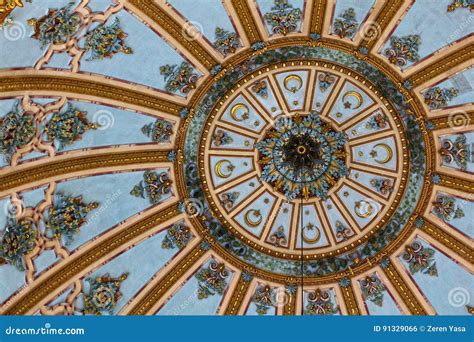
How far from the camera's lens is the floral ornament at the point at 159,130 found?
17031 mm

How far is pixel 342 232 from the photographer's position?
18.7 metres

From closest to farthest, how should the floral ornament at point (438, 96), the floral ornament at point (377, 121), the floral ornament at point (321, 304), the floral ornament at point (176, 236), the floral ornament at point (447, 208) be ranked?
the floral ornament at point (438, 96), the floral ornament at point (447, 208), the floral ornament at point (377, 121), the floral ornament at point (176, 236), the floral ornament at point (321, 304)

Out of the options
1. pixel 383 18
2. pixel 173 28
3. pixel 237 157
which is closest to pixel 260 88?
pixel 237 157

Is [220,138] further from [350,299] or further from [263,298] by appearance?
[350,299]

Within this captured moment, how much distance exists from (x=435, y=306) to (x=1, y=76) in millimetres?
12215

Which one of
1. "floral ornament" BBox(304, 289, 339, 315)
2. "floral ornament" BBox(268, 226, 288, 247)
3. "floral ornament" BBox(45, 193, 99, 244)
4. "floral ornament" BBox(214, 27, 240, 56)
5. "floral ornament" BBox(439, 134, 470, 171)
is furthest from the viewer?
"floral ornament" BBox(268, 226, 288, 247)

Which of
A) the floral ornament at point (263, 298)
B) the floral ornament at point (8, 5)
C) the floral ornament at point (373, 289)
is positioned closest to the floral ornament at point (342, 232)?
the floral ornament at point (373, 289)

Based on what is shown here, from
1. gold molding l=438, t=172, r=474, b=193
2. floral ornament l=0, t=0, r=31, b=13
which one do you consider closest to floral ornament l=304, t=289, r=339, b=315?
gold molding l=438, t=172, r=474, b=193

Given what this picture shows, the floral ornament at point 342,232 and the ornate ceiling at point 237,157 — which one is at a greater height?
the ornate ceiling at point 237,157

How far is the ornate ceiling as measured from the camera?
15.6 meters

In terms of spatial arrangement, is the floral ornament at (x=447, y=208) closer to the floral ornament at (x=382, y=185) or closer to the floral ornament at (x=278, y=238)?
the floral ornament at (x=382, y=185)

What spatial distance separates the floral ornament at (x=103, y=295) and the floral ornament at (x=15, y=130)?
403 centimetres

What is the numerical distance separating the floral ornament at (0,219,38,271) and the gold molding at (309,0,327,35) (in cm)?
835

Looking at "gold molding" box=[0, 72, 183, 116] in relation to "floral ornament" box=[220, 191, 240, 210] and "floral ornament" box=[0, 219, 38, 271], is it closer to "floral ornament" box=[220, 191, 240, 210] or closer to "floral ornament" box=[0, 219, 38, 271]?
"floral ornament" box=[220, 191, 240, 210]
